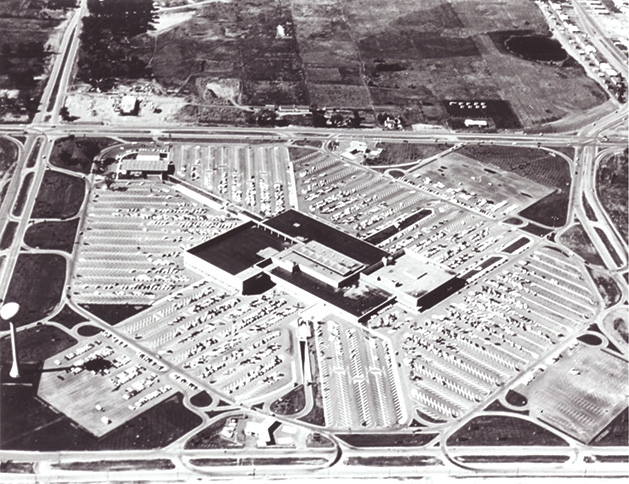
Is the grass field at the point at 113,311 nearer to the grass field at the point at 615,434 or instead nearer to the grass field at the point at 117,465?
the grass field at the point at 117,465

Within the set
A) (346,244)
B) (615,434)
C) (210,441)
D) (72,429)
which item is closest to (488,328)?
(615,434)

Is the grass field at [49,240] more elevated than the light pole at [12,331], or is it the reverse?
the light pole at [12,331]

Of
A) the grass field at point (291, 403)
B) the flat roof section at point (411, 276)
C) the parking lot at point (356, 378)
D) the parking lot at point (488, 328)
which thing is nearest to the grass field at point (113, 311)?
the parking lot at point (356, 378)

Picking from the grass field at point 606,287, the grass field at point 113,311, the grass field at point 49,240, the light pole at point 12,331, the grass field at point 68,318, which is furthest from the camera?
the grass field at point 49,240

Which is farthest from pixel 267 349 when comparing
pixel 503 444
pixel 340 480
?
pixel 503 444

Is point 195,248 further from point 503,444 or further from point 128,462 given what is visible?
point 503,444

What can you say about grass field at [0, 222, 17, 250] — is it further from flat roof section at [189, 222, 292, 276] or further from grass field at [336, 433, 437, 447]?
grass field at [336, 433, 437, 447]

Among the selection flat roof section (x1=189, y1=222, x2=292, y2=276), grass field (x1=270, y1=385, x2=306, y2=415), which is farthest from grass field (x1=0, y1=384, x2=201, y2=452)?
flat roof section (x1=189, y1=222, x2=292, y2=276)
